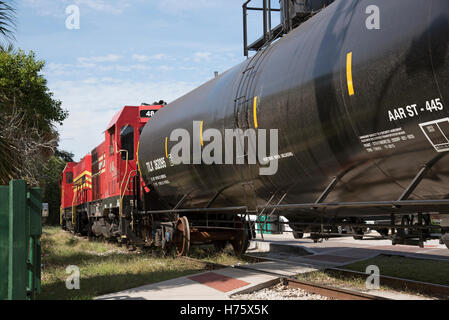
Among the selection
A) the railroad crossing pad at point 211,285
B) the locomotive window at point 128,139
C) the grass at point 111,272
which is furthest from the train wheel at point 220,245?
the locomotive window at point 128,139

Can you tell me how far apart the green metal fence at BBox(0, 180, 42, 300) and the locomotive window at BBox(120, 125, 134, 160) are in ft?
27.0

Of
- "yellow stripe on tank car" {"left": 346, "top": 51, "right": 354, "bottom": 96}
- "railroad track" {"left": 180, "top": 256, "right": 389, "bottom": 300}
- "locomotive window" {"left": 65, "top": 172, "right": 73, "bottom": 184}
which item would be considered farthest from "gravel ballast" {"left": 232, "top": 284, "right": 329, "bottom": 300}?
"locomotive window" {"left": 65, "top": 172, "right": 73, "bottom": 184}

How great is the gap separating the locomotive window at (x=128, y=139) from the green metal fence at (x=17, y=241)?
8219mm

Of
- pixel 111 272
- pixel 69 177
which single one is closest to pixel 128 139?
pixel 111 272

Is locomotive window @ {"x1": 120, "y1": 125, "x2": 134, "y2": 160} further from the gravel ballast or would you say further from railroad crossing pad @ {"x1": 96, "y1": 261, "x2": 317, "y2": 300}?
the gravel ballast

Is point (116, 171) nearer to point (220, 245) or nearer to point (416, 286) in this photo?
point (220, 245)

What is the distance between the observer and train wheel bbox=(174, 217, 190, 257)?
10.3m

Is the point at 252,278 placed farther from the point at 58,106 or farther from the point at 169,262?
the point at 58,106

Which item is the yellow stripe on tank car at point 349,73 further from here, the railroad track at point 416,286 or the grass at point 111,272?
the grass at point 111,272

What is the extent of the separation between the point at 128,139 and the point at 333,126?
8.94 metres

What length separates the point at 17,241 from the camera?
479 cm

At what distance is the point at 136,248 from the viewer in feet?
45.6
